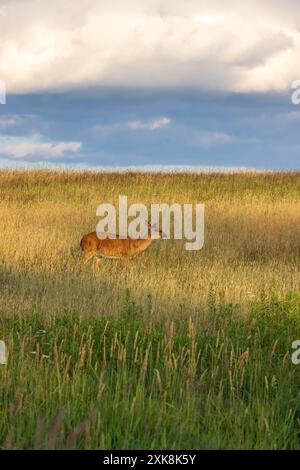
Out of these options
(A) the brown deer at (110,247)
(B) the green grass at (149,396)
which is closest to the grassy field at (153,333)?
(B) the green grass at (149,396)

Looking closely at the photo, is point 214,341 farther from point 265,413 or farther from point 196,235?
point 196,235

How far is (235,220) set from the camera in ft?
70.5

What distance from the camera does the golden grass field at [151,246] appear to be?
1145cm

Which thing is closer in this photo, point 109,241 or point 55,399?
point 55,399

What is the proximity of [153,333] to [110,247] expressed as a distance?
6717 millimetres

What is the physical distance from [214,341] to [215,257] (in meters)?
8.43

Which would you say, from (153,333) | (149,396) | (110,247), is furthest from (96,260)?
(149,396)

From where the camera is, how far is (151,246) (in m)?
17.2

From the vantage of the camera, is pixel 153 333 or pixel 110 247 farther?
pixel 110 247

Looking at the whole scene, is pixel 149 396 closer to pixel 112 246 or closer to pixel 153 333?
pixel 153 333

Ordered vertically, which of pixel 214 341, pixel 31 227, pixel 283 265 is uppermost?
pixel 31 227

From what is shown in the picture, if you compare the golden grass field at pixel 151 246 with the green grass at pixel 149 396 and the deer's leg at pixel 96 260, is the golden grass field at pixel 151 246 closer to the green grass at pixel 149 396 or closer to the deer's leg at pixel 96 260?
the deer's leg at pixel 96 260

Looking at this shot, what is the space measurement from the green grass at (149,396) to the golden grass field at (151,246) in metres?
1.33
